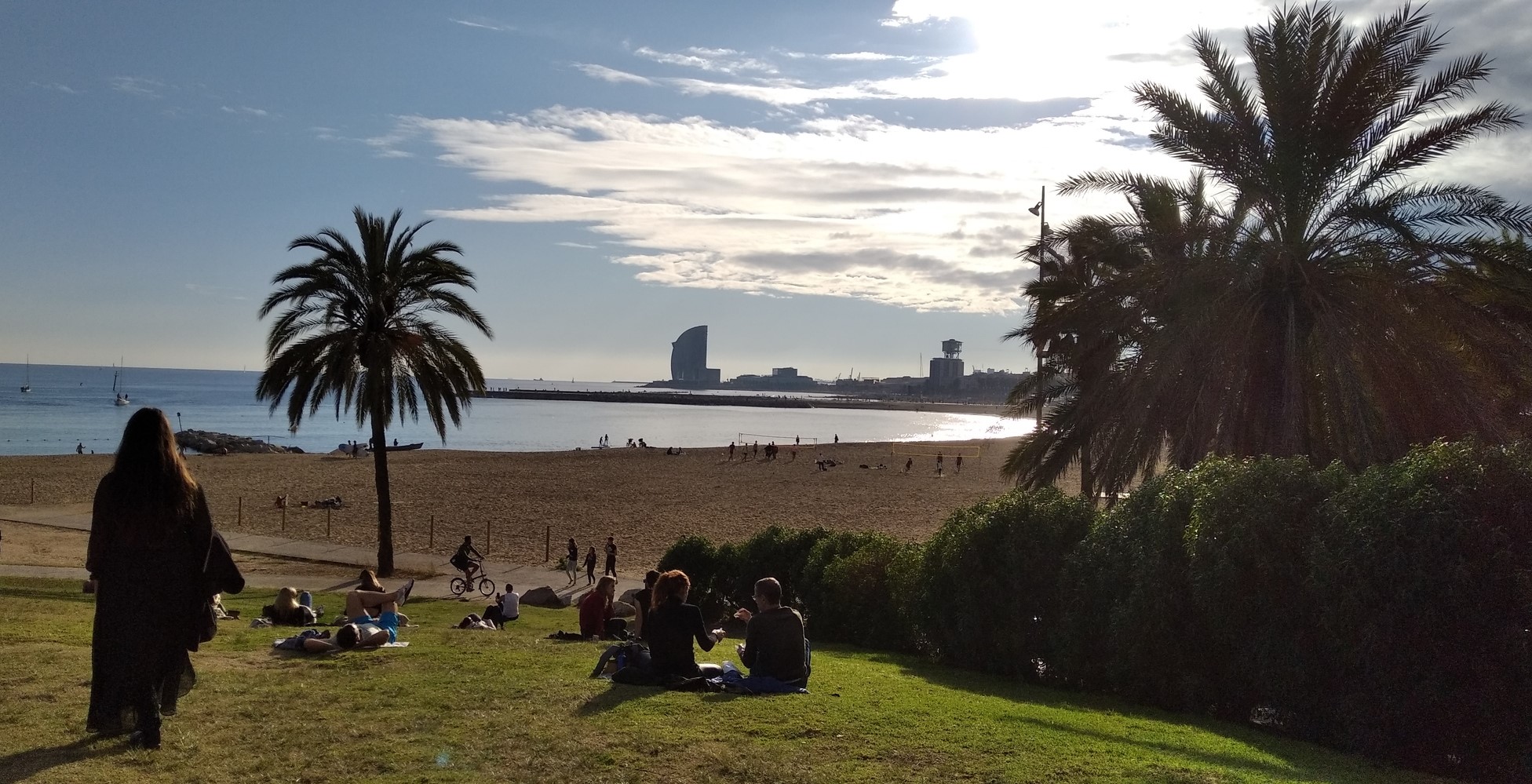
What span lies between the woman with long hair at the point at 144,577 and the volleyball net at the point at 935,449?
2613 inches

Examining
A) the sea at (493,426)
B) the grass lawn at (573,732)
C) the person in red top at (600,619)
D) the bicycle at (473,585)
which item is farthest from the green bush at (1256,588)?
the sea at (493,426)

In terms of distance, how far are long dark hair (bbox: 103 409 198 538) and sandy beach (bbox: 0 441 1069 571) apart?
17.6 m

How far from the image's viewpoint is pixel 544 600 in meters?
17.2

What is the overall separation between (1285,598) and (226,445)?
248ft

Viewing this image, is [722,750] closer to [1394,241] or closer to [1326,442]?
[1326,442]

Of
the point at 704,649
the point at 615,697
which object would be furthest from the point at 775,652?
the point at 615,697

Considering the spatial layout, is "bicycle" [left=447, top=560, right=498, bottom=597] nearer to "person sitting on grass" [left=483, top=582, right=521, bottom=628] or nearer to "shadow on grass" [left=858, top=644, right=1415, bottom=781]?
"person sitting on grass" [left=483, top=582, right=521, bottom=628]

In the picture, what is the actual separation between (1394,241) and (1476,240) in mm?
814

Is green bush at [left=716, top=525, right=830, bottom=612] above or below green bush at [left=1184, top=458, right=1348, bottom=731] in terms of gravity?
below

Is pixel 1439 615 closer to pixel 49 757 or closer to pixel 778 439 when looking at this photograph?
pixel 49 757

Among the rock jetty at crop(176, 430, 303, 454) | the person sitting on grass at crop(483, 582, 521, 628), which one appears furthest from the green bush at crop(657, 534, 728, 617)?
the rock jetty at crop(176, 430, 303, 454)

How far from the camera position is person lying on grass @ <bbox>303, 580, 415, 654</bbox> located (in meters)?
9.09

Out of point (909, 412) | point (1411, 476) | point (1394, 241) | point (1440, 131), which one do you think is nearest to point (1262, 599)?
point (1411, 476)

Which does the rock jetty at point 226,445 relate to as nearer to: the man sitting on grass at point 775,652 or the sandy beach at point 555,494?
the sandy beach at point 555,494
